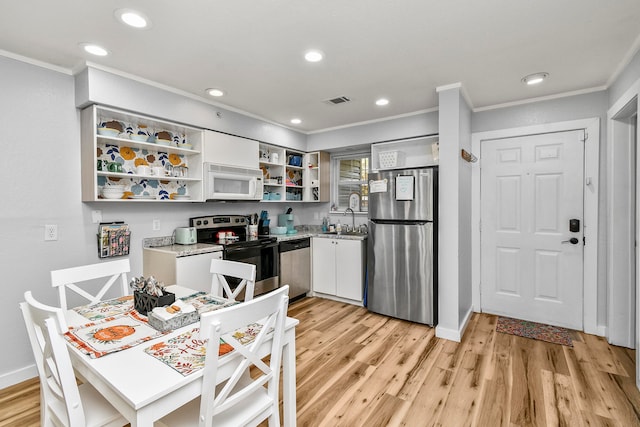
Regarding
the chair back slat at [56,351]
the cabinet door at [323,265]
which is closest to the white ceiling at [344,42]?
the chair back slat at [56,351]

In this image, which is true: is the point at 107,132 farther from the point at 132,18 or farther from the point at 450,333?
the point at 450,333

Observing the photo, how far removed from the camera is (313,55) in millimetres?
2381

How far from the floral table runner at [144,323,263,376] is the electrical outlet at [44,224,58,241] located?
1.94 meters

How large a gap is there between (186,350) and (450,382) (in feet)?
6.50

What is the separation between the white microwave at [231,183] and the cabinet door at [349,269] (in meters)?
1.29

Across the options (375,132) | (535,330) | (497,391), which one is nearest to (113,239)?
(375,132)

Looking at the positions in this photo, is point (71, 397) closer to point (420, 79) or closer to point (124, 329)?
point (124, 329)

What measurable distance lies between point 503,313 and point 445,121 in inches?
91.9

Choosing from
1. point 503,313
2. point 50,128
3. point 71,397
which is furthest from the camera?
point 503,313

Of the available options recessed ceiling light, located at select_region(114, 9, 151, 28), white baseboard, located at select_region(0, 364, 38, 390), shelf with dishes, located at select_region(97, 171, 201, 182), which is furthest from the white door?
white baseboard, located at select_region(0, 364, 38, 390)

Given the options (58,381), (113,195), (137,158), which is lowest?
(58,381)

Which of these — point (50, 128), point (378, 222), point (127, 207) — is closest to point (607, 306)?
point (378, 222)

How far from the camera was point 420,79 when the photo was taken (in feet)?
9.36

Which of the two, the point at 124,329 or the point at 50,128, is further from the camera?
the point at 50,128
